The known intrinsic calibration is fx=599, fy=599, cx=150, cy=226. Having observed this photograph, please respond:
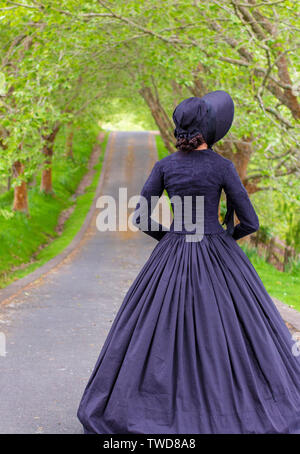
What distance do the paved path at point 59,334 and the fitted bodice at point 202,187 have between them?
172 cm

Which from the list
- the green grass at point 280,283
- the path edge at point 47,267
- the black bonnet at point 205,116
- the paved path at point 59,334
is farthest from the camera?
the path edge at point 47,267

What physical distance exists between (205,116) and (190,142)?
0.64ft

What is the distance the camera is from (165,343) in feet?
12.2

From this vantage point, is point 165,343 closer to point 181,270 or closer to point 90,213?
point 181,270

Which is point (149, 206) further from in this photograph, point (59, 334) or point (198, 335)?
point (59, 334)

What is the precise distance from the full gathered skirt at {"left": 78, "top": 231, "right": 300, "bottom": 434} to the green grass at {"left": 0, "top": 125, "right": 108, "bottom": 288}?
25.6 feet

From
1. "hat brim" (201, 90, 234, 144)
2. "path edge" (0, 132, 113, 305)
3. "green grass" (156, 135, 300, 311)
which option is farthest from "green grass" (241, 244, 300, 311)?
"hat brim" (201, 90, 234, 144)

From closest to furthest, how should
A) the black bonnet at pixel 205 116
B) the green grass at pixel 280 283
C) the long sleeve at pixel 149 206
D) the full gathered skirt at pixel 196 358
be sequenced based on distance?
the full gathered skirt at pixel 196 358 → the black bonnet at pixel 205 116 → the long sleeve at pixel 149 206 → the green grass at pixel 280 283

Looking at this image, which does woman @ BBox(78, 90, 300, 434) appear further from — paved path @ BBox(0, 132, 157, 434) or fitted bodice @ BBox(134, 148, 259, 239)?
paved path @ BBox(0, 132, 157, 434)

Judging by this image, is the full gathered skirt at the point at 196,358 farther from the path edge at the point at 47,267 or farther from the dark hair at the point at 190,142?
the path edge at the point at 47,267

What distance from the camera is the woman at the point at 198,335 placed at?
3.60 meters

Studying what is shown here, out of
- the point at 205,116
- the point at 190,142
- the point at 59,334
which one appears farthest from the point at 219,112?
the point at 59,334

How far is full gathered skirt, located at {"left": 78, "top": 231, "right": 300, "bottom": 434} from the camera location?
11.8 feet

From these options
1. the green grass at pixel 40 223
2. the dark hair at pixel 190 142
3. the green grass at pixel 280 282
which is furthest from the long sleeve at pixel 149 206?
the green grass at pixel 40 223
